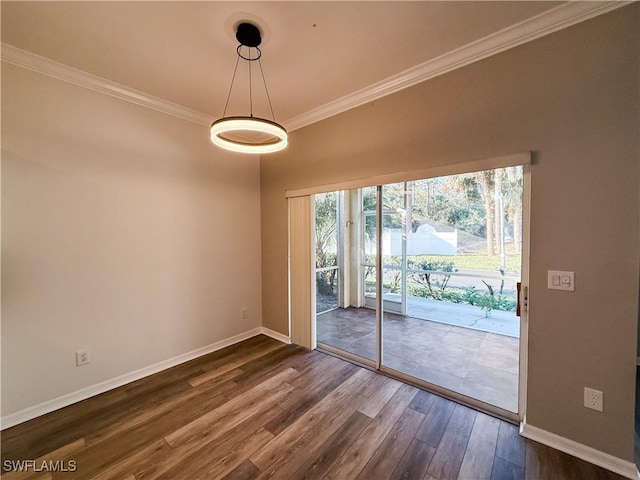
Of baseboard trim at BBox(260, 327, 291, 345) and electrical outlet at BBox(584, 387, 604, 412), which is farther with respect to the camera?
baseboard trim at BBox(260, 327, 291, 345)

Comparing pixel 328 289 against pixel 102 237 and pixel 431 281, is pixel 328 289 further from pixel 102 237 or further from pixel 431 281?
pixel 102 237

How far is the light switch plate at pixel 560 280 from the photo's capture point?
1.75 meters

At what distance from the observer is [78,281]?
233 centimetres

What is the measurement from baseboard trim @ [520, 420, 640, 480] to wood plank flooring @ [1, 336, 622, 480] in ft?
0.16

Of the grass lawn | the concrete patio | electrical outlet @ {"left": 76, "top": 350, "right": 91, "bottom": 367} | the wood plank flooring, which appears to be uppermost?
the grass lawn

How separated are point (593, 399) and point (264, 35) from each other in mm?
3418

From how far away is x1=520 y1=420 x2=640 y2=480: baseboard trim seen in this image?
1579mm

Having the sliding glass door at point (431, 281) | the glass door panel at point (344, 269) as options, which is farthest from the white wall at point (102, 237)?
the sliding glass door at point (431, 281)

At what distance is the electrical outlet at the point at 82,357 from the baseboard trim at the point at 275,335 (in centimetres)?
199

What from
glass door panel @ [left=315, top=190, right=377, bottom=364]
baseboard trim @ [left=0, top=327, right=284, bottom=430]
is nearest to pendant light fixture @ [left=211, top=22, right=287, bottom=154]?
glass door panel @ [left=315, top=190, right=377, bottom=364]

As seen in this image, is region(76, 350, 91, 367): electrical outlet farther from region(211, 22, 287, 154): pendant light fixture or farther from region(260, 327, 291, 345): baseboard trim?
region(211, 22, 287, 154): pendant light fixture

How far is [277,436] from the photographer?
1.91m

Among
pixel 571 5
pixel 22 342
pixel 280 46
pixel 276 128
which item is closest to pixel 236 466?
pixel 22 342

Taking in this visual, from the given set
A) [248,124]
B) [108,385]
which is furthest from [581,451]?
[108,385]
